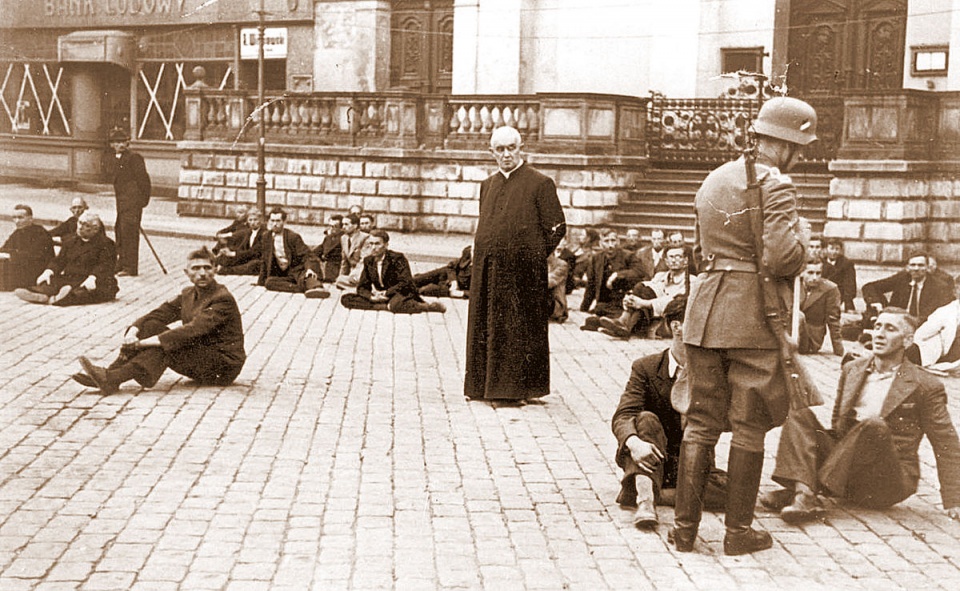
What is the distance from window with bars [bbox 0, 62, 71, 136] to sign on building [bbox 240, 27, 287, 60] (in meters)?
6.33

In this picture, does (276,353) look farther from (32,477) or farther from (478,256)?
(32,477)

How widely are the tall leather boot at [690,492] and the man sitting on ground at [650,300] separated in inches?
319

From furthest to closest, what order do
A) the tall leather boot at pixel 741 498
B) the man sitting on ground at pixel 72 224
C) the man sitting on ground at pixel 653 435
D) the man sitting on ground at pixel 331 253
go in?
the man sitting on ground at pixel 331 253 < the man sitting on ground at pixel 72 224 < the man sitting on ground at pixel 653 435 < the tall leather boot at pixel 741 498

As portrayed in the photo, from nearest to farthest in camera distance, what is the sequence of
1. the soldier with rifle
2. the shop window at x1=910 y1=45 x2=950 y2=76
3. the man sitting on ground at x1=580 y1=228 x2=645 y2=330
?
the soldier with rifle, the man sitting on ground at x1=580 y1=228 x2=645 y2=330, the shop window at x1=910 y1=45 x2=950 y2=76

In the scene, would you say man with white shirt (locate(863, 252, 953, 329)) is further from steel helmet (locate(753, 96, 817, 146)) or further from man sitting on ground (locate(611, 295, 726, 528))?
steel helmet (locate(753, 96, 817, 146))

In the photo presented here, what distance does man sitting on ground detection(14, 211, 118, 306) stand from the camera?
16.0 m

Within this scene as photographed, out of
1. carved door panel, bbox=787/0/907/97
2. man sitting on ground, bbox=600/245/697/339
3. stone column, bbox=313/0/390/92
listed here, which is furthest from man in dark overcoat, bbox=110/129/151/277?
stone column, bbox=313/0/390/92

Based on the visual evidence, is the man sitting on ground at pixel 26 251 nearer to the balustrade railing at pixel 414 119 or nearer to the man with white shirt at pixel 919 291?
the balustrade railing at pixel 414 119

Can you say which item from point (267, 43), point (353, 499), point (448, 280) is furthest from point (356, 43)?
point (353, 499)

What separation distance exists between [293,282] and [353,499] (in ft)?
37.3

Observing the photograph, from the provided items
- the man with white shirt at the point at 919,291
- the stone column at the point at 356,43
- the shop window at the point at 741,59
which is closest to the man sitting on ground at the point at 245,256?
the man with white shirt at the point at 919,291

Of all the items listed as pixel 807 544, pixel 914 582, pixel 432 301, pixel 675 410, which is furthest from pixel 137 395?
pixel 432 301

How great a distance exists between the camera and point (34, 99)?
3706cm

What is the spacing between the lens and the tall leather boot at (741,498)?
6.45 metres
